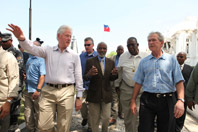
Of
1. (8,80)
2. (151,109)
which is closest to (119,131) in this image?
(151,109)

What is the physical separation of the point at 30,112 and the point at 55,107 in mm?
1430

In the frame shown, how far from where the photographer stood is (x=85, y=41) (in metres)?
5.41

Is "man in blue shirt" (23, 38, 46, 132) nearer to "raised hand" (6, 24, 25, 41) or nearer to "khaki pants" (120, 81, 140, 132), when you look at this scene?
"raised hand" (6, 24, 25, 41)

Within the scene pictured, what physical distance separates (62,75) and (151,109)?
1.67 meters

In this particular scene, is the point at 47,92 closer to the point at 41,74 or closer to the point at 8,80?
the point at 8,80

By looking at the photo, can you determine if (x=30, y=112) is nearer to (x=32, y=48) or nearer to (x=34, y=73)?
(x=34, y=73)

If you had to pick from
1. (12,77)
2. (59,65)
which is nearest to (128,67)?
(59,65)

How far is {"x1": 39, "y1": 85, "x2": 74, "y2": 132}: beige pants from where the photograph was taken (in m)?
3.21

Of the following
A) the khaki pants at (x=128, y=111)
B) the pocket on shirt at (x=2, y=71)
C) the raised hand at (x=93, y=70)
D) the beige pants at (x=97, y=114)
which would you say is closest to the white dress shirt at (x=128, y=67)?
the khaki pants at (x=128, y=111)

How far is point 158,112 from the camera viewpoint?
9.81 ft

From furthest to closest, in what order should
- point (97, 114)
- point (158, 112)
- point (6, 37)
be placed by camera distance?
1. point (97, 114)
2. point (6, 37)
3. point (158, 112)

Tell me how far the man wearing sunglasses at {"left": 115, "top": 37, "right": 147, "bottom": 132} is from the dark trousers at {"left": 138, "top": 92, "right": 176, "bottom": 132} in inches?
40.2

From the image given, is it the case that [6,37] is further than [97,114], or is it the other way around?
[97,114]

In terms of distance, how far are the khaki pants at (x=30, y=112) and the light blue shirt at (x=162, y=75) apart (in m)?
2.86
